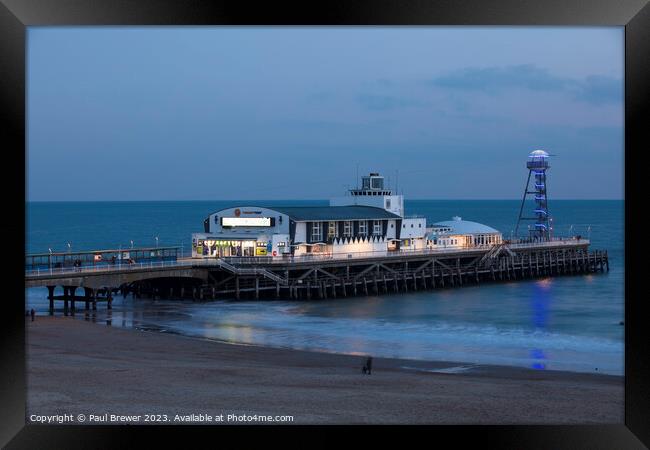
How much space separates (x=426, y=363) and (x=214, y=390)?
30.0ft

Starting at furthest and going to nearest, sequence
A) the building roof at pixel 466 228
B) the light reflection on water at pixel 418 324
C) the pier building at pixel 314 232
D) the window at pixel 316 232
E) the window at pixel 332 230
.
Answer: the building roof at pixel 466 228
the window at pixel 332 230
the window at pixel 316 232
the pier building at pixel 314 232
the light reflection on water at pixel 418 324

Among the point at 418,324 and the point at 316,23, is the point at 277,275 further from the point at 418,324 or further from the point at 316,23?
the point at 316,23

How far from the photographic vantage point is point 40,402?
49.5 ft

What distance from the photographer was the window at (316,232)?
161 ft

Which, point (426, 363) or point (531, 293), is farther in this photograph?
point (531, 293)

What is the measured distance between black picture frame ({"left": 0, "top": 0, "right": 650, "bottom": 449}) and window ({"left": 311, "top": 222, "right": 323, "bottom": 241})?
39329 millimetres

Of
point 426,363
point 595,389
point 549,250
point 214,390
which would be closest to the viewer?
point 214,390

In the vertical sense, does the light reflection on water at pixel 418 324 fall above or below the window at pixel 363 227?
below

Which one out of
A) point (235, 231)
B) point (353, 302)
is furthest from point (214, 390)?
point (235, 231)

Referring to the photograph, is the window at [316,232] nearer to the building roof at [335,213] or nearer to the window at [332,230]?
the building roof at [335,213]

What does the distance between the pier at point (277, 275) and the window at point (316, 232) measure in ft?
5.94

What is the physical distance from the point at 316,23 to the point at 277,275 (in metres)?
35.3

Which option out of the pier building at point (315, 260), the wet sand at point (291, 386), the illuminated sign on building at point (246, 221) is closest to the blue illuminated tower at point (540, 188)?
the pier building at point (315, 260)

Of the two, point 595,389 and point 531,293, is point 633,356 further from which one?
point 531,293
